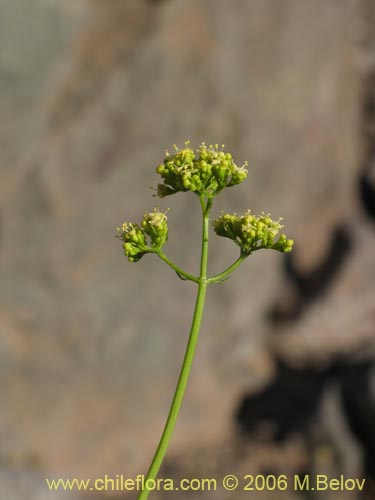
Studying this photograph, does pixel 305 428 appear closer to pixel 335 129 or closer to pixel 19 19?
pixel 335 129

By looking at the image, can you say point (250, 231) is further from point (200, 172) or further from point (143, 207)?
point (143, 207)

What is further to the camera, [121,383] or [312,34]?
[312,34]

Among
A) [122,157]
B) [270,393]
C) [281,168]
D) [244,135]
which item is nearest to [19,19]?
[122,157]

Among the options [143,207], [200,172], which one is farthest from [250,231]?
[143,207]

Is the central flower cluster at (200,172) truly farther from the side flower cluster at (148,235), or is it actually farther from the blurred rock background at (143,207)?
the blurred rock background at (143,207)

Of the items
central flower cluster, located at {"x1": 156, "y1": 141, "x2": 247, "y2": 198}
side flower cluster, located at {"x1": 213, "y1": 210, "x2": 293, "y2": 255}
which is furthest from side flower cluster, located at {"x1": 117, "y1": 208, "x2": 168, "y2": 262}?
side flower cluster, located at {"x1": 213, "y1": 210, "x2": 293, "y2": 255}

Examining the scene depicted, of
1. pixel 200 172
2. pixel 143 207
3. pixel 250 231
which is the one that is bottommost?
pixel 250 231

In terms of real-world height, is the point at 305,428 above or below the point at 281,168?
below
